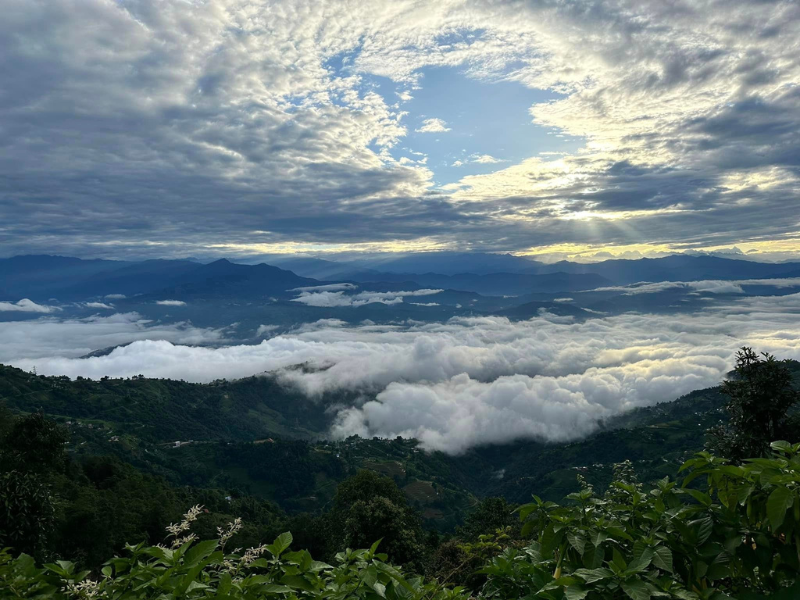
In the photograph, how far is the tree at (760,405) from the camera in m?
22.6

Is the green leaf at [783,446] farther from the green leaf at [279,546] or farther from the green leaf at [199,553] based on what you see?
the green leaf at [199,553]

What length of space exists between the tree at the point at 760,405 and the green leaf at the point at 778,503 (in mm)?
24308

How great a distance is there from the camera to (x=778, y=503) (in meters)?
3.09

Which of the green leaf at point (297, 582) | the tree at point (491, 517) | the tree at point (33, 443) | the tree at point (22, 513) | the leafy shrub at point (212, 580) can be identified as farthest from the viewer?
the tree at point (491, 517)

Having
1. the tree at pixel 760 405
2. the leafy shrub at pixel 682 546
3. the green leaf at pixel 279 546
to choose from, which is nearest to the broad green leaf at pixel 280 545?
the green leaf at pixel 279 546

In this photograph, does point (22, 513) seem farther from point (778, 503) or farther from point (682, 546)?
point (778, 503)

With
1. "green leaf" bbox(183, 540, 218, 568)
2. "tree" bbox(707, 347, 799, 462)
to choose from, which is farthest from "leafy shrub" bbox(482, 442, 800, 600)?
"tree" bbox(707, 347, 799, 462)

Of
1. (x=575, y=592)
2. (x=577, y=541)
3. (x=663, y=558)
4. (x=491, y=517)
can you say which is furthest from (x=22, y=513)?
(x=491, y=517)

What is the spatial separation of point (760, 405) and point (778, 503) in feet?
85.4

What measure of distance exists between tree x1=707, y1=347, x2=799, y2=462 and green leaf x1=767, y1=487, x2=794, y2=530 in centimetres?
2431

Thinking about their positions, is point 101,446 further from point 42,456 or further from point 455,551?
point 455,551

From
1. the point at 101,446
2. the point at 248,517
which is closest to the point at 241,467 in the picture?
the point at 101,446

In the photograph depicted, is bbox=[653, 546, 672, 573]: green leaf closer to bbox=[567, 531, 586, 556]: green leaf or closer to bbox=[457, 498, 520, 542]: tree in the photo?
bbox=[567, 531, 586, 556]: green leaf

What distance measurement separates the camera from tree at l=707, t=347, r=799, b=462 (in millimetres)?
22625
